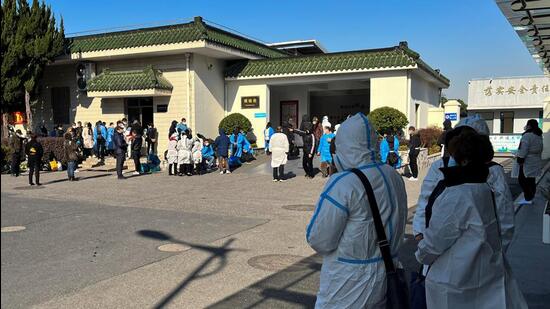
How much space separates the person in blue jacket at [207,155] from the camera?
55.2 feet

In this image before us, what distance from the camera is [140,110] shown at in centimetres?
2236

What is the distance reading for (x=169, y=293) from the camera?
4.88 m

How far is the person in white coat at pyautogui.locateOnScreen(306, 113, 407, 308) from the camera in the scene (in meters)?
2.57

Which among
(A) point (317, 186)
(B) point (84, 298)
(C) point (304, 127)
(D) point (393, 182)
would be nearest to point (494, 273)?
(D) point (393, 182)

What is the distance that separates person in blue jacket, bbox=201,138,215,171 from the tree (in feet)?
30.3

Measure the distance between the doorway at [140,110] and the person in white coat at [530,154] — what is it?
1699 centimetres

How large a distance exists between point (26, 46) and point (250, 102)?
10.4 metres

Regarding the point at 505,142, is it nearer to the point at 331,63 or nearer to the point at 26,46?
the point at 331,63

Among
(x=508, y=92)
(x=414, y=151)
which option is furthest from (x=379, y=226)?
(x=508, y=92)

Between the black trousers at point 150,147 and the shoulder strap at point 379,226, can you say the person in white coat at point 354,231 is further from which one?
the black trousers at point 150,147

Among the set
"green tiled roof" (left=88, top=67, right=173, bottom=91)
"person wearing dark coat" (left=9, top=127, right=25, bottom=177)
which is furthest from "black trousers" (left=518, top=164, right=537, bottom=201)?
"person wearing dark coat" (left=9, top=127, right=25, bottom=177)

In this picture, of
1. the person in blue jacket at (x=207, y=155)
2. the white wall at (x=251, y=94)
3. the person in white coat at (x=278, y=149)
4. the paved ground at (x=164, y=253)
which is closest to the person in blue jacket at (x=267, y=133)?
the white wall at (x=251, y=94)

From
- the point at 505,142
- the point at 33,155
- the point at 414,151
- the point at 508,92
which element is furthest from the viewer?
the point at 508,92

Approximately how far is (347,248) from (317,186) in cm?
1074
